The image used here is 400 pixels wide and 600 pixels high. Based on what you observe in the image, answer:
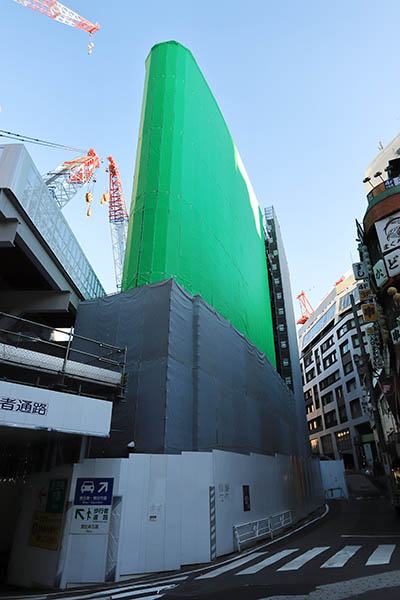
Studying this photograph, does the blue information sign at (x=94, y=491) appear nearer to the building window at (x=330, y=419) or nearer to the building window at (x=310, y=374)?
the building window at (x=330, y=419)

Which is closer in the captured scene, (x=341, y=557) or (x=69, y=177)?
(x=341, y=557)

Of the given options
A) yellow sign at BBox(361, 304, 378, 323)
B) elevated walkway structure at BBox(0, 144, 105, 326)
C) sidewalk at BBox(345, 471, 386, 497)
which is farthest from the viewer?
sidewalk at BBox(345, 471, 386, 497)

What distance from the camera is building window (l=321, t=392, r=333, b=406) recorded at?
69425 mm

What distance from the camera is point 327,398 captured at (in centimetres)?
7081

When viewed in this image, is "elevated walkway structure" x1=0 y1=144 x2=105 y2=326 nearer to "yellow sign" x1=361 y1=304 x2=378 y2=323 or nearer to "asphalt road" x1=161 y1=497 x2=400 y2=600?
"asphalt road" x1=161 y1=497 x2=400 y2=600

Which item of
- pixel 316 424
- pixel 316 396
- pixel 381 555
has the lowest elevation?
pixel 381 555

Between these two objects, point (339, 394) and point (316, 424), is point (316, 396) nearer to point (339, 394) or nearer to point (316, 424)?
point (316, 424)

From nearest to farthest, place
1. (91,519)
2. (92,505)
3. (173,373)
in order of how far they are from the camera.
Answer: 1. (91,519)
2. (92,505)
3. (173,373)

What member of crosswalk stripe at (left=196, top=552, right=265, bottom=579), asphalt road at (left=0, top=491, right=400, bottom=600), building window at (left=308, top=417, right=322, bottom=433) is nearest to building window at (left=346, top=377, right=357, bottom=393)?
building window at (left=308, top=417, right=322, bottom=433)

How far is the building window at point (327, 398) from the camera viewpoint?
228 ft

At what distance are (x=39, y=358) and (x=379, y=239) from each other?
22.2 m

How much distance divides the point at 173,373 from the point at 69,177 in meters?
48.7

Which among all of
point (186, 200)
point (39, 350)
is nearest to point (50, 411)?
point (39, 350)

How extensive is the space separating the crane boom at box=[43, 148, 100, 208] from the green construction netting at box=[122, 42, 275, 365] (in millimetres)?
31686
